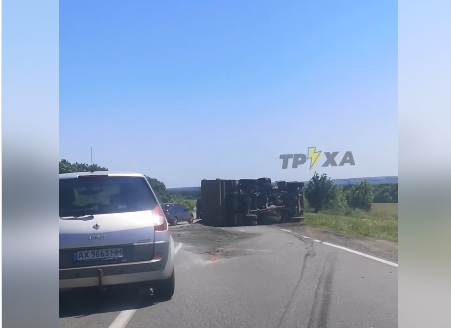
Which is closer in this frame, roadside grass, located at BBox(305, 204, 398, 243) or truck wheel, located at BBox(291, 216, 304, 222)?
roadside grass, located at BBox(305, 204, 398, 243)

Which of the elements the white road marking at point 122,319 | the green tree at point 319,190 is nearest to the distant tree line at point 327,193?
the green tree at point 319,190

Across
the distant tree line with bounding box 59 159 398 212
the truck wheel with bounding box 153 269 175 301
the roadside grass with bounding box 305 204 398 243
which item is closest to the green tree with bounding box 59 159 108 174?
the distant tree line with bounding box 59 159 398 212

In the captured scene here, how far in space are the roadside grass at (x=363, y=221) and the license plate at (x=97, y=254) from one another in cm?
95

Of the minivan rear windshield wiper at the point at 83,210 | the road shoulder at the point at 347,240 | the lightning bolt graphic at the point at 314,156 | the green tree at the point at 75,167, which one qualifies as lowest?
the road shoulder at the point at 347,240

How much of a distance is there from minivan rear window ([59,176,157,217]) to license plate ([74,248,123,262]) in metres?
0.18

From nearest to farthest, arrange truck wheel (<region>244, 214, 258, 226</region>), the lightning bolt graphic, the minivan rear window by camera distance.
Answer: the lightning bolt graphic < the minivan rear window < truck wheel (<region>244, 214, 258, 226</region>)

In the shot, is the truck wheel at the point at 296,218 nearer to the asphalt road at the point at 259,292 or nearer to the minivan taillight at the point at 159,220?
the asphalt road at the point at 259,292

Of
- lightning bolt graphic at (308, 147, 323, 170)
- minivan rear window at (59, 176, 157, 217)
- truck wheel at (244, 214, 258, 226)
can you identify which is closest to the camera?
lightning bolt graphic at (308, 147, 323, 170)

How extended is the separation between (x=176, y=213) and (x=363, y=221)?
0.93 meters

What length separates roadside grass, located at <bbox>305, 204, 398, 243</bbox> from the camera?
2566 millimetres

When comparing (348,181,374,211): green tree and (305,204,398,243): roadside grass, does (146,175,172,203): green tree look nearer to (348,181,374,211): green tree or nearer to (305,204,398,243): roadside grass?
(305,204,398,243): roadside grass

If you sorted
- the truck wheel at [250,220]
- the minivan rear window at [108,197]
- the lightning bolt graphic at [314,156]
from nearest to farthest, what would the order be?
the lightning bolt graphic at [314,156] → the minivan rear window at [108,197] → the truck wheel at [250,220]

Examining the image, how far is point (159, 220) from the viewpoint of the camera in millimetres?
2672

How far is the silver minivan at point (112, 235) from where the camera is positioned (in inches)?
103
